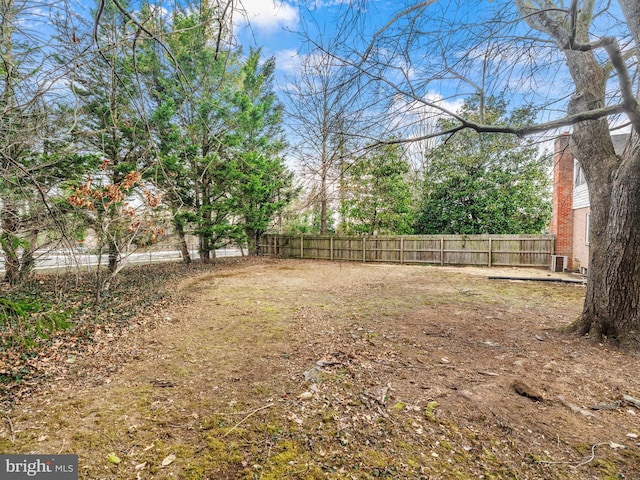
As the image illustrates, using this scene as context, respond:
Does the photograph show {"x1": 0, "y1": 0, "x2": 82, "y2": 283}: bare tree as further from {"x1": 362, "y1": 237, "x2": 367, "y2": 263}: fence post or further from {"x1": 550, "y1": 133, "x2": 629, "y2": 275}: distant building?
{"x1": 550, "y1": 133, "x2": 629, "y2": 275}: distant building

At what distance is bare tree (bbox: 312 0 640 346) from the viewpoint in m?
2.22

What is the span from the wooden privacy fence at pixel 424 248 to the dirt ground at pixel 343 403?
7.34 metres

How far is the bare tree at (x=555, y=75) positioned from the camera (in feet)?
7.29

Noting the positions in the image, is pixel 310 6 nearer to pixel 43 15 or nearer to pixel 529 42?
pixel 43 15

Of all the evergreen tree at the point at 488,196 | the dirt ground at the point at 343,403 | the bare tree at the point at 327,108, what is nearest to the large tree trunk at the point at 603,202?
the dirt ground at the point at 343,403

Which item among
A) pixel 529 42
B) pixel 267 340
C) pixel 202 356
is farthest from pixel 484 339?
pixel 202 356

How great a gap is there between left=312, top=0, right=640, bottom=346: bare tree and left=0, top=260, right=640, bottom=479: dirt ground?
103 cm

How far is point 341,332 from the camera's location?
4.02 m

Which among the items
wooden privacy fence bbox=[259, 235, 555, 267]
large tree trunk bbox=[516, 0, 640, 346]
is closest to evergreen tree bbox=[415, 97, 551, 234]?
wooden privacy fence bbox=[259, 235, 555, 267]

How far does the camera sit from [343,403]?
2322 mm

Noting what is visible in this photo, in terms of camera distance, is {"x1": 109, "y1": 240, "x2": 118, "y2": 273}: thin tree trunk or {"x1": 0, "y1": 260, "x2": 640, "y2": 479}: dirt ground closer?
{"x1": 0, "y1": 260, "x2": 640, "y2": 479}: dirt ground

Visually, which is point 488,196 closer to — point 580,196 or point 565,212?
point 565,212

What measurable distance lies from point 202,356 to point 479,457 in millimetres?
2825

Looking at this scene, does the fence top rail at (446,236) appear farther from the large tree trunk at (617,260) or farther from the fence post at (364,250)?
the large tree trunk at (617,260)
